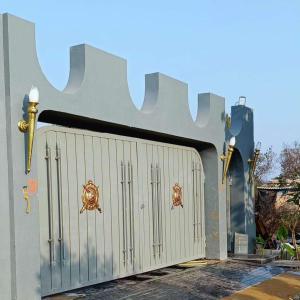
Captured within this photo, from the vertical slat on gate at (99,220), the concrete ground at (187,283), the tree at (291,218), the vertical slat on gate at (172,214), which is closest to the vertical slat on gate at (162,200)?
the vertical slat on gate at (172,214)

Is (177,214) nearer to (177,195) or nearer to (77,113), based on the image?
(177,195)

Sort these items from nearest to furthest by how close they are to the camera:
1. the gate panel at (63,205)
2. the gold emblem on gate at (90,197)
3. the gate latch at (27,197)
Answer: the gate latch at (27,197) < the gate panel at (63,205) < the gold emblem on gate at (90,197)

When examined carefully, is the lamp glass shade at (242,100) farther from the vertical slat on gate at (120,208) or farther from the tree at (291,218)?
the vertical slat on gate at (120,208)

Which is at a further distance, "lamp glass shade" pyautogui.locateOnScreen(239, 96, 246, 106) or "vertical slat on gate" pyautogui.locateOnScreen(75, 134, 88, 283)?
"lamp glass shade" pyautogui.locateOnScreen(239, 96, 246, 106)

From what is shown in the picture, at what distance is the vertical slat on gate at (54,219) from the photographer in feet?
25.0

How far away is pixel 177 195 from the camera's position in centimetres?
1094

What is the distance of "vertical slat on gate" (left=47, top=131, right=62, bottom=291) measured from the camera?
7629mm

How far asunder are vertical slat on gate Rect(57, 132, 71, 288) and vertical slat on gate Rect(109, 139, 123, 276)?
114 centimetres

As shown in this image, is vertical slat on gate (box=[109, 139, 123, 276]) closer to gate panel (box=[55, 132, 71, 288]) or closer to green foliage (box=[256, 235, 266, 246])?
gate panel (box=[55, 132, 71, 288])

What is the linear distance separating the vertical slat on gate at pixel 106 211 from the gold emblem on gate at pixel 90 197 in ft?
0.67

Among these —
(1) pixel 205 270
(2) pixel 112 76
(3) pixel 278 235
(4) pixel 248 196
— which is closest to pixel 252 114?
(4) pixel 248 196

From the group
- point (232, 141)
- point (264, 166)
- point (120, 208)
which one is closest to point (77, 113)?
point (120, 208)

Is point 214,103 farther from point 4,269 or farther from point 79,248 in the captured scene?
point 4,269

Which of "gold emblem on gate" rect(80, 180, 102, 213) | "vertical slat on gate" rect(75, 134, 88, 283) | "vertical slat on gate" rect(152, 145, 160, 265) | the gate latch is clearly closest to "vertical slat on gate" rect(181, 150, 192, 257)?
"vertical slat on gate" rect(152, 145, 160, 265)
